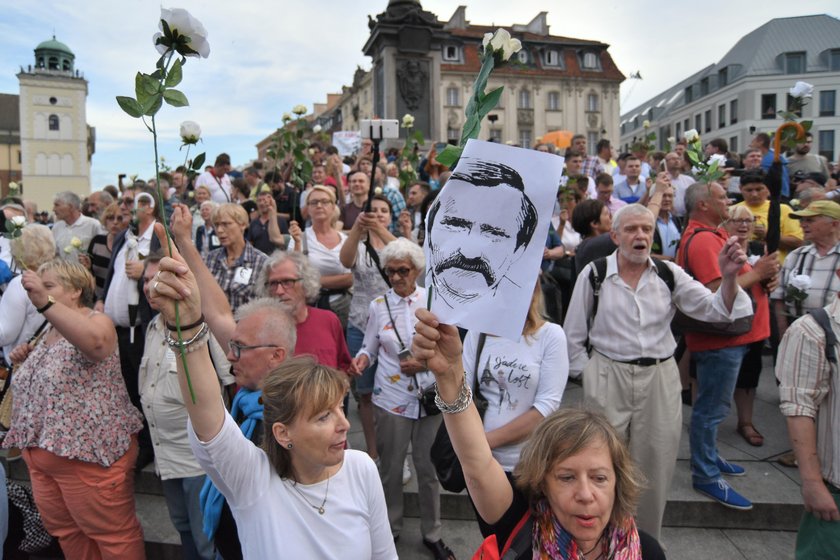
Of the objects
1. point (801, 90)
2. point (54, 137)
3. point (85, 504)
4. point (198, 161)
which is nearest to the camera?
point (198, 161)

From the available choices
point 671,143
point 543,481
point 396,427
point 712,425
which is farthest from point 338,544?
point 671,143

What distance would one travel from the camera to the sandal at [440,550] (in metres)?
3.89

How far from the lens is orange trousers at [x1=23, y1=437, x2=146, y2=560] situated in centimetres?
334

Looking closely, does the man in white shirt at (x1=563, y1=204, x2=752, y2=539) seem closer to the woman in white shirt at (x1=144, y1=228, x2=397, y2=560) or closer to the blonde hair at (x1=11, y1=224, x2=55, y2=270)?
the woman in white shirt at (x1=144, y1=228, x2=397, y2=560)

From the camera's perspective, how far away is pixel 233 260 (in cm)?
459

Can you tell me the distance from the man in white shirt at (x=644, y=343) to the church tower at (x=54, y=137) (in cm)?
7129

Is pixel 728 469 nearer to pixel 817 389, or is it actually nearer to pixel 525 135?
pixel 817 389

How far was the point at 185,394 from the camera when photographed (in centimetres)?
187

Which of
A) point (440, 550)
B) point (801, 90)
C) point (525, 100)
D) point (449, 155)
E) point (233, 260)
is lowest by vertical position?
point (440, 550)

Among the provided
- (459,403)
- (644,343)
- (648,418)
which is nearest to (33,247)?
(459,403)

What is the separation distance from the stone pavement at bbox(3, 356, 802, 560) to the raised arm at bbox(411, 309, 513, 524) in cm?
244

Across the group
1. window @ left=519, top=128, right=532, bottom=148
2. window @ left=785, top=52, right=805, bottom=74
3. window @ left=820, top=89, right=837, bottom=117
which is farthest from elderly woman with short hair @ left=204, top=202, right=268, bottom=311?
window @ left=785, top=52, right=805, bottom=74

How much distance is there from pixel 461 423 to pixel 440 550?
99.7 inches

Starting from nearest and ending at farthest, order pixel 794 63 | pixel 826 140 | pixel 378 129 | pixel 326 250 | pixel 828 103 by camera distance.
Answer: pixel 378 129 < pixel 326 250 < pixel 826 140 < pixel 828 103 < pixel 794 63
